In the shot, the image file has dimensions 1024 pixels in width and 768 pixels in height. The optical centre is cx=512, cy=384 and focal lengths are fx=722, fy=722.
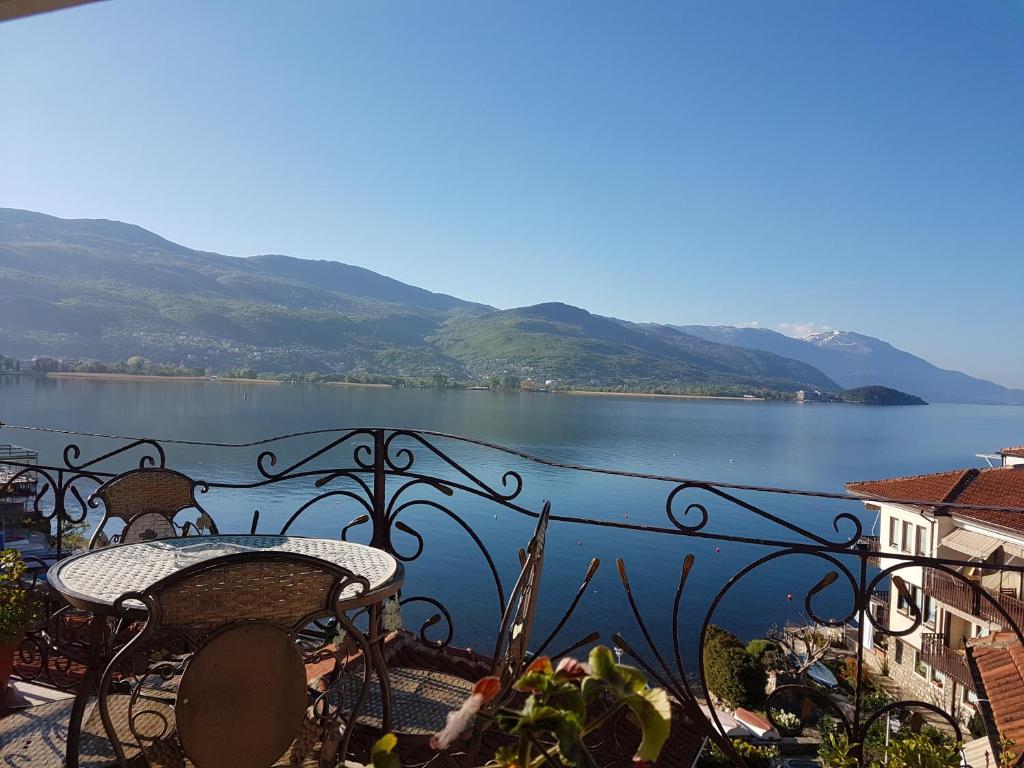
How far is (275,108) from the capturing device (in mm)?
33844

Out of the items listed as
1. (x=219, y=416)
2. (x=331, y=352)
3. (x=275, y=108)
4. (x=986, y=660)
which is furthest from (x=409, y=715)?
(x=331, y=352)

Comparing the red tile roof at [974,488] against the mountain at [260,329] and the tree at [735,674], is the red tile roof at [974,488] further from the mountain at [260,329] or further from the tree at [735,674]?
the mountain at [260,329]

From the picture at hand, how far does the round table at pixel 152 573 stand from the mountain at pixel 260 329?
97.4 metres

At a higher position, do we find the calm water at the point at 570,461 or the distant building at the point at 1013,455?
the distant building at the point at 1013,455

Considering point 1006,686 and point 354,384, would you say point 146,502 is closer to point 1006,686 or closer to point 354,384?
point 1006,686

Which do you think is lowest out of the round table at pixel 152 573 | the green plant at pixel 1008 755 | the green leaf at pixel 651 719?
the green plant at pixel 1008 755

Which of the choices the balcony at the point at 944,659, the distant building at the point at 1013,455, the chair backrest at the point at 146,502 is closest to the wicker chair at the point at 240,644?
the chair backrest at the point at 146,502

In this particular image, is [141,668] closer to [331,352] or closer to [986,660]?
[986,660]

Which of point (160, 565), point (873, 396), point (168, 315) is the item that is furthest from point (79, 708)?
point (873, 396)

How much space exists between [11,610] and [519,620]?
214 cm

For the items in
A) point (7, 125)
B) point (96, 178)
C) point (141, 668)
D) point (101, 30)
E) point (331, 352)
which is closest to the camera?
point (141, 668)

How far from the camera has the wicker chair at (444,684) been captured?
1508 mm

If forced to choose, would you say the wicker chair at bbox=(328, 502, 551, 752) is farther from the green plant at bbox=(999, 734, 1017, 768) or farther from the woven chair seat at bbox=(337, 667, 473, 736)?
the green plant at bbox=(999, 734, 1017, 768)

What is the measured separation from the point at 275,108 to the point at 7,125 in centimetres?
3125
